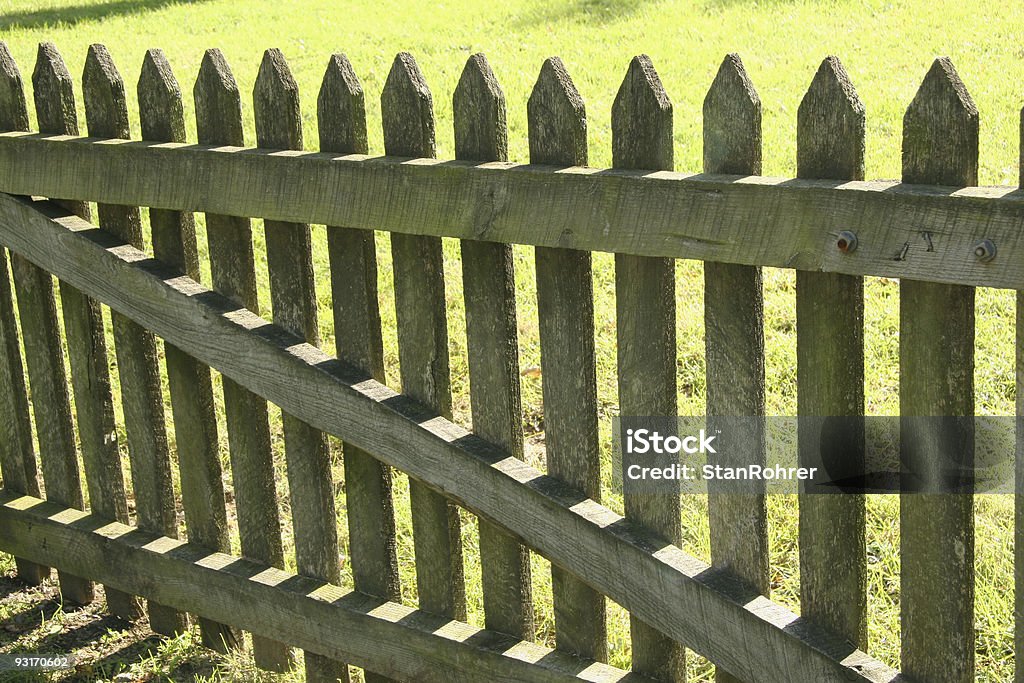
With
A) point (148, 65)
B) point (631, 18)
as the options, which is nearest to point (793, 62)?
point (631, 18)

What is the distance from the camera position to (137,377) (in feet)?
10.1

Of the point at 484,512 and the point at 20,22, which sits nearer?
the point at 484,512

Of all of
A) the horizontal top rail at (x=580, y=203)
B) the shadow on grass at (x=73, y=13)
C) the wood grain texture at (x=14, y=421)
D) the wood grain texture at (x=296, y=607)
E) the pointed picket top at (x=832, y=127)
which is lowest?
the wood grain texture at (x=296, y=607)

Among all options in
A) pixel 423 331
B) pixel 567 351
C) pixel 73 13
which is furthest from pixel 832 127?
pixel 73 13

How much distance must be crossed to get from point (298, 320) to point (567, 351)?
70 cm

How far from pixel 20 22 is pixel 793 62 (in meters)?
7.74

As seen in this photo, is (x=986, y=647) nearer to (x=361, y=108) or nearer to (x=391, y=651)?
(x=391, y=651)

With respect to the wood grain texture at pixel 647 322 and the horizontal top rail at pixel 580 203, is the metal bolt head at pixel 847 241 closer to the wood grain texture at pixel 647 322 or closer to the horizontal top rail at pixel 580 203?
the horizontal top rail at pixel 580 203

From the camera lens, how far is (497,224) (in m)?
2.29

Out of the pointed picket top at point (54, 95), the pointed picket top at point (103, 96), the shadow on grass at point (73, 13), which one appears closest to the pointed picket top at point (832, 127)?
the pointed picket top at point (103, 96)

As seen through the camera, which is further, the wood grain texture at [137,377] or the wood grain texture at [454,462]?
the wood grain texture at [137,377]

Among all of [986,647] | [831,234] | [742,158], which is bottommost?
[986,647]

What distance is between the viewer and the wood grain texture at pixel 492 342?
2.34m

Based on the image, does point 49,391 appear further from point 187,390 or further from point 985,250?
point 985,250
